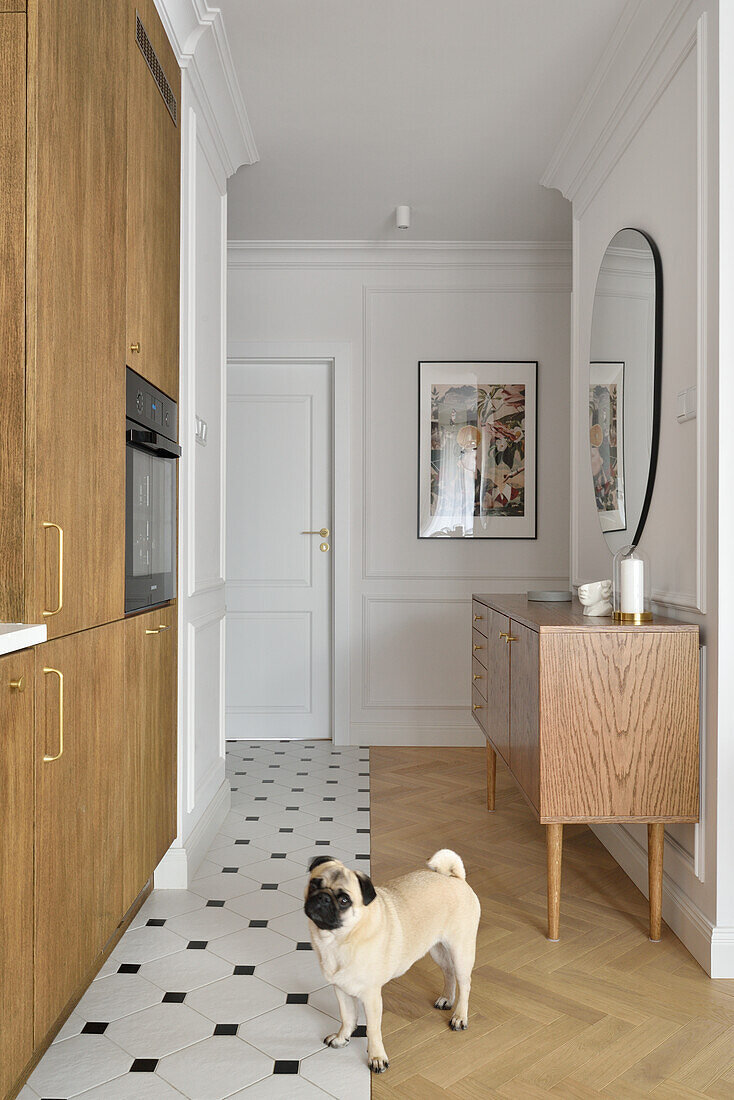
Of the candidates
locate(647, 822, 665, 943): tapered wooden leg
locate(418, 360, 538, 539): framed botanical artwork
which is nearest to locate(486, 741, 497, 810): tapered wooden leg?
locate(647, 822, 665, 943): tapered wooden leg

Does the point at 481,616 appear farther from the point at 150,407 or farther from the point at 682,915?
the point at 150,407

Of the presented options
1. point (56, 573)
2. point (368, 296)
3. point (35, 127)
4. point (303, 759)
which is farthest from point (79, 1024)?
point (368, 296)

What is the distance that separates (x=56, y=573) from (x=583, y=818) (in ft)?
5.05

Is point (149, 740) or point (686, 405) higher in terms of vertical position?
point (686, 405)

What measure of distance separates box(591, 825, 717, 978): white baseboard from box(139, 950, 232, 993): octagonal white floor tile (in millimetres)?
1263

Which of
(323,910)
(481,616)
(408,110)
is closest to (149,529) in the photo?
(323,910)

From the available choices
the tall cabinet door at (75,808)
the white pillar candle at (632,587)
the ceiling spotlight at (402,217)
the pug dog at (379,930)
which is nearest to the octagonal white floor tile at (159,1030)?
the tall cabinet door at (75,808)

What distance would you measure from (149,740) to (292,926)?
0.72m

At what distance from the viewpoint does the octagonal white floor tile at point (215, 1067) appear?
1760mm

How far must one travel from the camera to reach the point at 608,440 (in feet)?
10.5

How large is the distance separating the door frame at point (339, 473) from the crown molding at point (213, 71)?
1.30 m

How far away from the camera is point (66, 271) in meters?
1.66

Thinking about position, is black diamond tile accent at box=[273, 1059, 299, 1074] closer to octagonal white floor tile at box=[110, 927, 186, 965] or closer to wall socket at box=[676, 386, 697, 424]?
octagonal white floor tile at box=[110, 927, 186, 965]

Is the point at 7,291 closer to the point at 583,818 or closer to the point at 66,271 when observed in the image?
the point at 66,271
